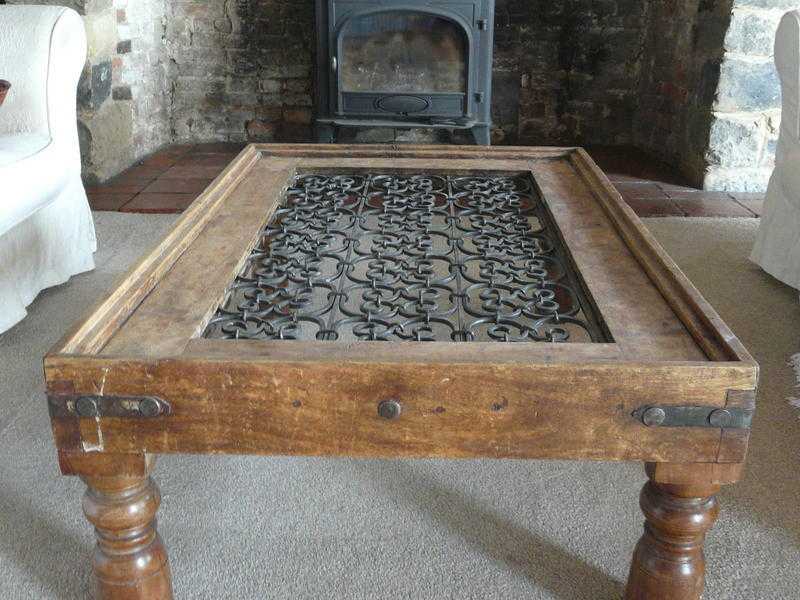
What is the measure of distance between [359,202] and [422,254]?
0.29 m

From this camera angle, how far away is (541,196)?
5.57ft

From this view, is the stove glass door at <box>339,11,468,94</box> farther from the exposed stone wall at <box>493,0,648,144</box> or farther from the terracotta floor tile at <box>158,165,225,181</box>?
the terracotta floor tile at <box>158,165,225,181</box>

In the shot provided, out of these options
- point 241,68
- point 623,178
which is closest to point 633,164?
point 623,178

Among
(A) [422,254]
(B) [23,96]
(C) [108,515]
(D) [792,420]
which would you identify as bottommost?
(D) [792,420]

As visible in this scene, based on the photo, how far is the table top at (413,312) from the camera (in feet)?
3.09

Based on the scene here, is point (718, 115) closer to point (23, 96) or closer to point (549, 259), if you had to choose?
point (549, 259)

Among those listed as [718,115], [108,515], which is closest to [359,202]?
[108,515]

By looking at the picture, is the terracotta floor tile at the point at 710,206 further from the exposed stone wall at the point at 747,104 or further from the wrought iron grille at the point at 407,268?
the wrought iron grille at the point at 407,268

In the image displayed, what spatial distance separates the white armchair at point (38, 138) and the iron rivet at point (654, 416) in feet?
5.13

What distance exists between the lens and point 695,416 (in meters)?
0.94

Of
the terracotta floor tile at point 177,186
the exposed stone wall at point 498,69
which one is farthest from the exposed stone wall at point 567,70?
the terracotta floor tile at point 177,186

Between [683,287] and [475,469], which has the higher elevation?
[683,287]

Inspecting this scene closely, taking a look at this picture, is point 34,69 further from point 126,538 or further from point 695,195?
point 695,195

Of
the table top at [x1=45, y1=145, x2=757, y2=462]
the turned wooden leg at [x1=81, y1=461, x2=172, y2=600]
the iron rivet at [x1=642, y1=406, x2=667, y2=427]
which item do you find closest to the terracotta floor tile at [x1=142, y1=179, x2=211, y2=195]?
the table top at [x1=45, y1=145, x2=757, y2=462]
